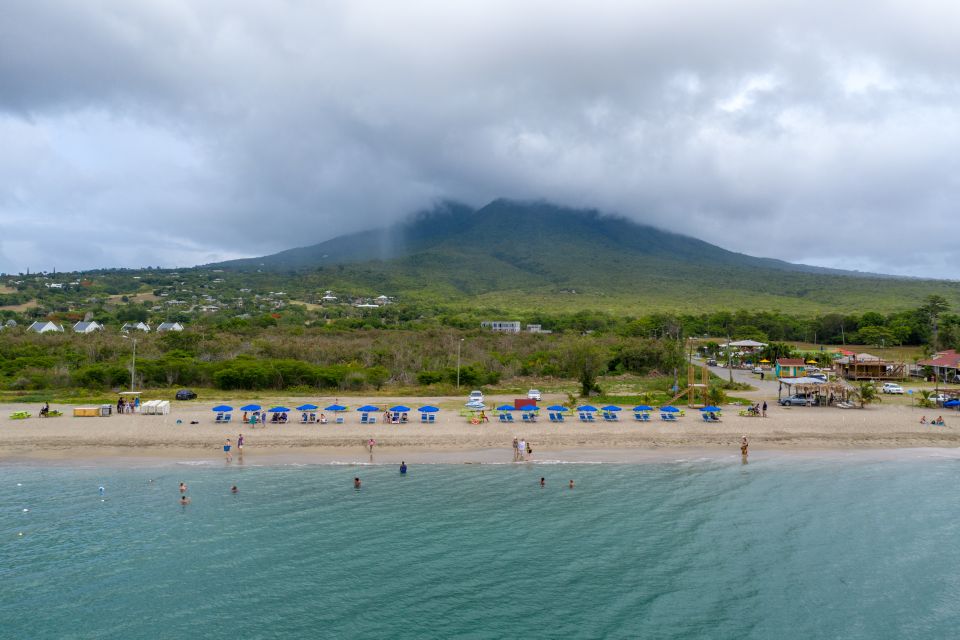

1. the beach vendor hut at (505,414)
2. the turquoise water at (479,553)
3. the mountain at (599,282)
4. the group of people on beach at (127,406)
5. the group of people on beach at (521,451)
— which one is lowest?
the turquoise water at (479,553)

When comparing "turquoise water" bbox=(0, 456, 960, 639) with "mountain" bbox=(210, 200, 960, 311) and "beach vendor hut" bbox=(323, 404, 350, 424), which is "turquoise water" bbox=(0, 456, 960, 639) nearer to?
"beach vendor hut" bbox=(323, 404, 350, 424)

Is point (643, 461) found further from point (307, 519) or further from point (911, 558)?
point (307, 519)

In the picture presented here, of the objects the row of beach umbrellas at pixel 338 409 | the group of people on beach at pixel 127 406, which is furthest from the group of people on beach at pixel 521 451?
the group of people on beach at pixel 127 406

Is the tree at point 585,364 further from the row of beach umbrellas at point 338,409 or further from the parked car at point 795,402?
the row of beach umbrellas at point 338,409

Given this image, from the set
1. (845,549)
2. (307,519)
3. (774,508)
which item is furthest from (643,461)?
(307,519)

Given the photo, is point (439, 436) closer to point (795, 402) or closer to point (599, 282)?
point (795, 402)

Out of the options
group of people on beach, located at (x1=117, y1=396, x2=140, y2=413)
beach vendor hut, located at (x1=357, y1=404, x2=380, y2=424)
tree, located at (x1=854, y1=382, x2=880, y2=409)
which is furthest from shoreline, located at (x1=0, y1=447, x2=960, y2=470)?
tree, located at (x1=854, y1=382, x2=880, y2=409)
